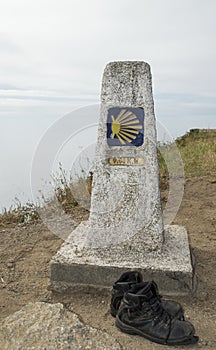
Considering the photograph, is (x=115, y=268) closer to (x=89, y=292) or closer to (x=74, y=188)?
(x=89, y=292)

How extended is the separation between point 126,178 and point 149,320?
4.02 feet

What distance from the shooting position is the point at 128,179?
340cm

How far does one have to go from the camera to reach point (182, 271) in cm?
305

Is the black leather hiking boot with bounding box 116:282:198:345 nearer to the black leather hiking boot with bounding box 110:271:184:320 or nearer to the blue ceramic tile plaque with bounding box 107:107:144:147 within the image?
the black leather hiking boot with bounding box 110:271:184:320

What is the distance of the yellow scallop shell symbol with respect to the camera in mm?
3377

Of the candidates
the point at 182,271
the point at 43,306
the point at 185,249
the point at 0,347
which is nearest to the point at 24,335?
the point at 0,347

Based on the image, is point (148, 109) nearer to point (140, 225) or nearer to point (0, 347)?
point (140, 225)

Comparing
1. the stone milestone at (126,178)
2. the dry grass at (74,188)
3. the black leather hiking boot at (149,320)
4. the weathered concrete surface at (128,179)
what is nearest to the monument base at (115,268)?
the stone milestone at (126,178)

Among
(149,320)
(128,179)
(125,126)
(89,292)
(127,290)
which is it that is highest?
(125,126)

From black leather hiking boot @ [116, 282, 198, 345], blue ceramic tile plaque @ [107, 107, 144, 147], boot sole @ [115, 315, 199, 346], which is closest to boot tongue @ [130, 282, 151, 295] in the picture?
black leather hiking boot @ [116, 282, 198, 345]

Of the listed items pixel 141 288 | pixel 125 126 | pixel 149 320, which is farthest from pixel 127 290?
pixel 125 126

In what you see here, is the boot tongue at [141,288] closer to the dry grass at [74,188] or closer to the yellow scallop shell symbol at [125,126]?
the yellow scallop shell symbol at [125,126]

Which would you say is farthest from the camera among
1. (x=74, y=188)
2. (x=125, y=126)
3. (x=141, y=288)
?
(x=74, y=188)

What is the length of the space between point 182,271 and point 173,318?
51 cm
